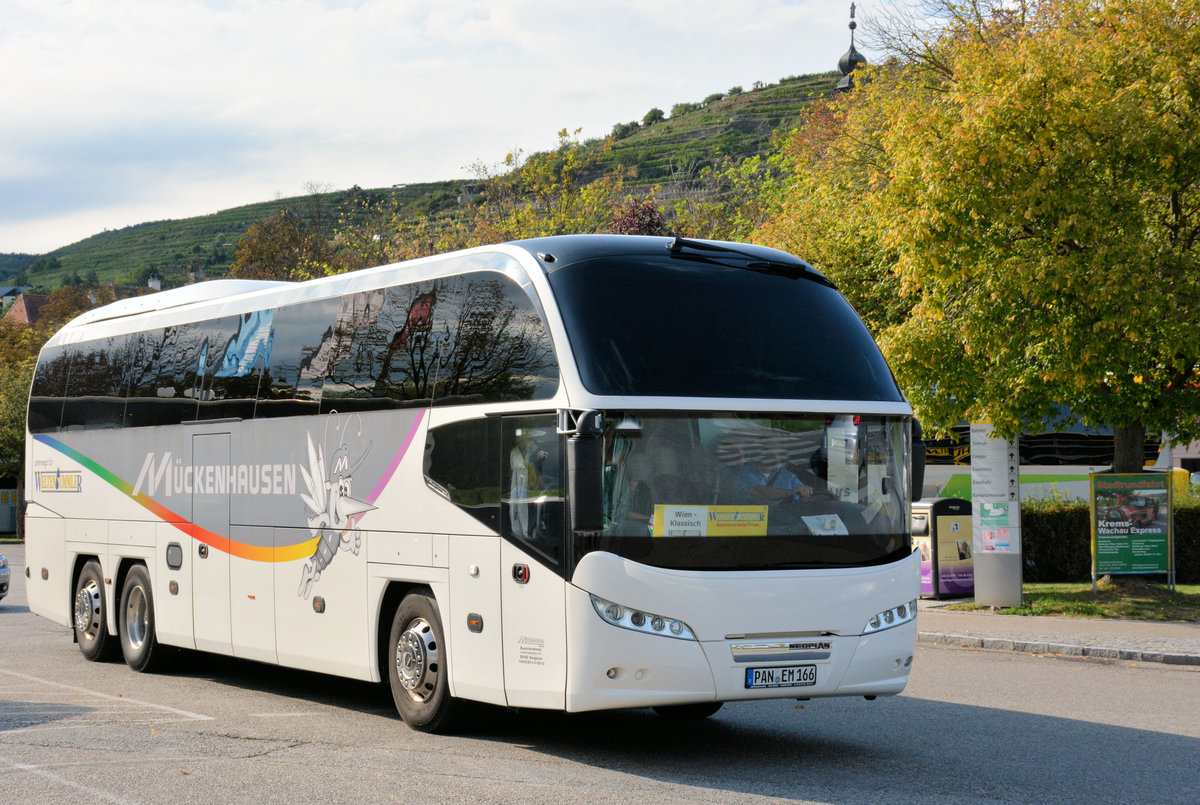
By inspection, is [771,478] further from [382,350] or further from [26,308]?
[26,308]

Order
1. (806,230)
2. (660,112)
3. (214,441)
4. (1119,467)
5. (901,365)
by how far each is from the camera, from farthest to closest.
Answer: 1. (660,112)
2. (806,230)
3. (1119,467)
4. (901,365)
5. (214,441)

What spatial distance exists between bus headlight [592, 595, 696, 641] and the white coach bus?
0.02 m

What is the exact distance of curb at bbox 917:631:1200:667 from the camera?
14641mm

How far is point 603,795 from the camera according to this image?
7602 millimetres

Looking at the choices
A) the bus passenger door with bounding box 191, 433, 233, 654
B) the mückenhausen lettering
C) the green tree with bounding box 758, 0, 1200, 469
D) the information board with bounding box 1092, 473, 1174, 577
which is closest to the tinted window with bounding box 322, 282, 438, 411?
the mückenhausen lettering

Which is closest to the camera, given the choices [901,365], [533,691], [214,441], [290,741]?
[533,691]

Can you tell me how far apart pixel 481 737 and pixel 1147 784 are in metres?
4.44

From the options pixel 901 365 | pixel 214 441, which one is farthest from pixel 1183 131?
pixel 214 441

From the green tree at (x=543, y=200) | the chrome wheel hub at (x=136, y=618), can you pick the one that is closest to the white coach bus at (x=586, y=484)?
the chrome wheel hub at (x=136, y=618)

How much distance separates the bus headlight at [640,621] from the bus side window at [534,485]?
0.42 meters

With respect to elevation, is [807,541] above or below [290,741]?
above

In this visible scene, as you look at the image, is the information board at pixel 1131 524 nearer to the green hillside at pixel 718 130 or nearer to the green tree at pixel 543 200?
the green tree at pixel 543 200

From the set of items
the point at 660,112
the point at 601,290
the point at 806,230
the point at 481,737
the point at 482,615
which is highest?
the point at 660,112

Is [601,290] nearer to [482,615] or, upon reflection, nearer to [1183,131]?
[482,615]
